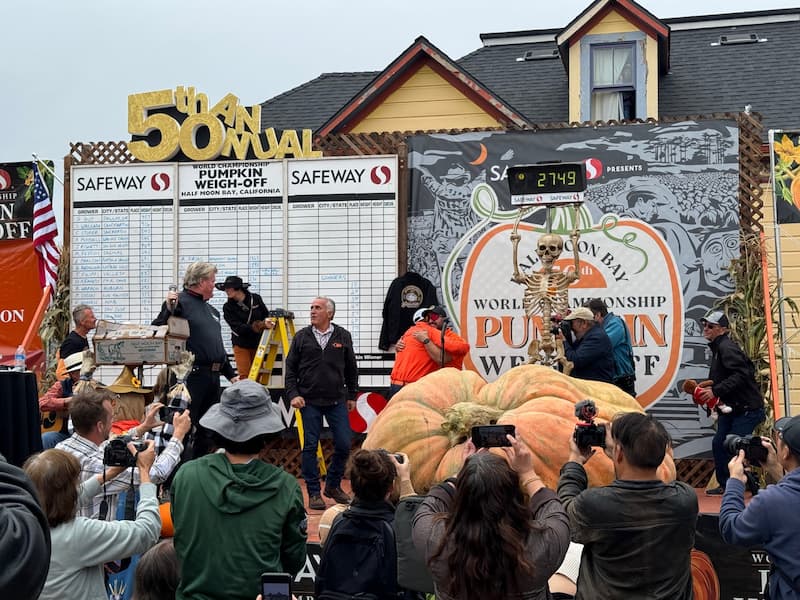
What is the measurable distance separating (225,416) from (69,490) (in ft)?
1.98

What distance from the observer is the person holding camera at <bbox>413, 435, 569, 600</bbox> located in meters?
2.98

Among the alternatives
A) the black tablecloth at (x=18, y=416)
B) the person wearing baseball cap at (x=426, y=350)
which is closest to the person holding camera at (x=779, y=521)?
the black tablecloth at (x=18, y=416)

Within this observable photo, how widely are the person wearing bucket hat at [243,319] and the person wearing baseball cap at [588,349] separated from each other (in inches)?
122

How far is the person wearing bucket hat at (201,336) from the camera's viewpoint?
820 centimetres

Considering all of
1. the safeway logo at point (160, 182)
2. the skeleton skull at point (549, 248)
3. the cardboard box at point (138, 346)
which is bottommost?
the cardboard box at point (138, 346)

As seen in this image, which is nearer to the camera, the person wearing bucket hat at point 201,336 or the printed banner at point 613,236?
the person wearing bucket hat at point 201,336

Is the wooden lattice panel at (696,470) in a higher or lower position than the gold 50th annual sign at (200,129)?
lower

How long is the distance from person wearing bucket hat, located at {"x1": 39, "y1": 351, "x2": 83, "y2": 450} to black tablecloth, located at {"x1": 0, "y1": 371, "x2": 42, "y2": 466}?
2.41 m

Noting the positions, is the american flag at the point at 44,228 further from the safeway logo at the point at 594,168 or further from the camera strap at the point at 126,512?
the camera strap at the point at 126,512

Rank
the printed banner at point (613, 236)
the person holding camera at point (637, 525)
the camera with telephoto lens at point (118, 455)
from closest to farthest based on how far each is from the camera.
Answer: the person holding camera at point (637, 525) < the camera with telephoto lens at point (118, 455) < the printed banner at point (613, 236)

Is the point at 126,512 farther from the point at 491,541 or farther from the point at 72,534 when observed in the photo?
the point at 491,541

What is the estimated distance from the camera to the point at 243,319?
9969mm

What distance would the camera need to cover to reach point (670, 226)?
9742 millimetres

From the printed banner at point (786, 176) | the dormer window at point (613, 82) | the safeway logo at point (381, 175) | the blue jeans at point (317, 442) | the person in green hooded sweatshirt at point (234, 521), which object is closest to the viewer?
the person in green hooded sweatshirt at point (234, 521)
